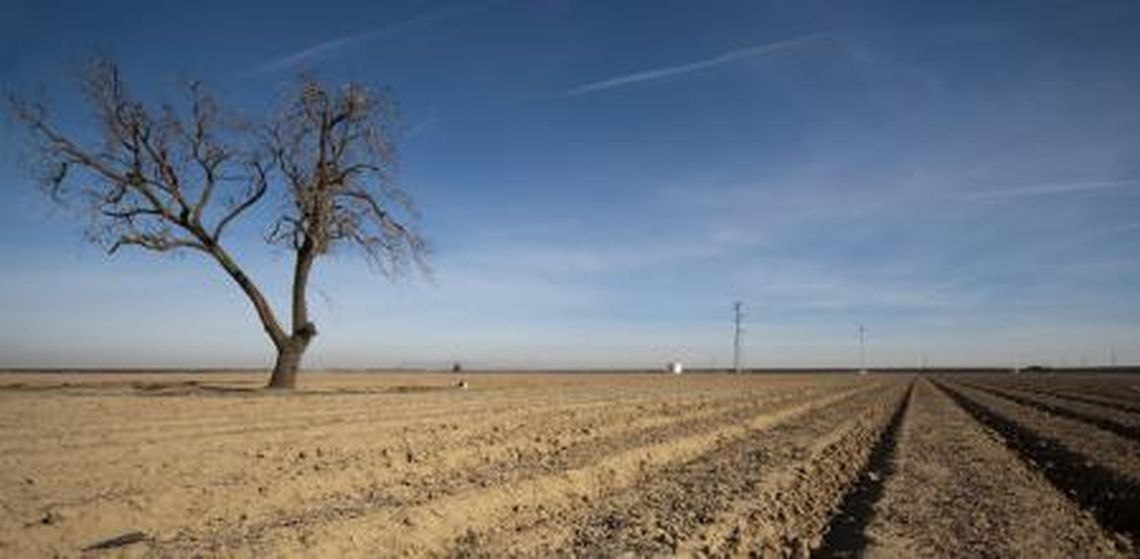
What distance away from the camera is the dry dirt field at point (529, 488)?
9.28m

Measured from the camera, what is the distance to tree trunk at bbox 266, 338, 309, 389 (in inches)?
1340

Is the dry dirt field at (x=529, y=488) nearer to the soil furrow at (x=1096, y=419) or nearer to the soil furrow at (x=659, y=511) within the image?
the soil furrow at (x=659, y=511)

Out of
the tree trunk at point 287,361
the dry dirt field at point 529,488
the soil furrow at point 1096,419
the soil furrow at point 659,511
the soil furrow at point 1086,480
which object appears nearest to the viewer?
the dry dirt field at point 529,488

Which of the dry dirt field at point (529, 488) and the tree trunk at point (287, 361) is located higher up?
the tree trunk at point (287, 361)

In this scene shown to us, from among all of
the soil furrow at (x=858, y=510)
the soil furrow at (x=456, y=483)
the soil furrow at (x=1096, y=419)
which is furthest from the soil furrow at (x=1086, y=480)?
the soil furrow at (x=456, y=483)

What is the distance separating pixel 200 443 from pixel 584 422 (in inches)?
365

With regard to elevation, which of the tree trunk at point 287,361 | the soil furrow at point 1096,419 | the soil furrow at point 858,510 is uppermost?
the tree trunk at point 287,361

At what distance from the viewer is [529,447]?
55.6 feet

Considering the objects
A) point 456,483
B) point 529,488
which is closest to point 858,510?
point 529,488

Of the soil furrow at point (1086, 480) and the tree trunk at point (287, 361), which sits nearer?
the soil furrow at point (1086, 480)

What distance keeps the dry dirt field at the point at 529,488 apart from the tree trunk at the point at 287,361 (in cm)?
1101

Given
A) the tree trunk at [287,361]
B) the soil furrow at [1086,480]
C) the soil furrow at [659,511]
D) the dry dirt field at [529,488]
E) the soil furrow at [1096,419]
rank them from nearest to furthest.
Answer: the dry dirt field at [529,488]
the soil furrow at [659,511]
the soil furrow at [1086,480]
the soil furrow at [1096,419]
the tree trunk at [287,361]

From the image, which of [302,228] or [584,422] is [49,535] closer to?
[584,422]

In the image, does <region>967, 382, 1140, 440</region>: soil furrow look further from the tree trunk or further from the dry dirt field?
the tree trunk
